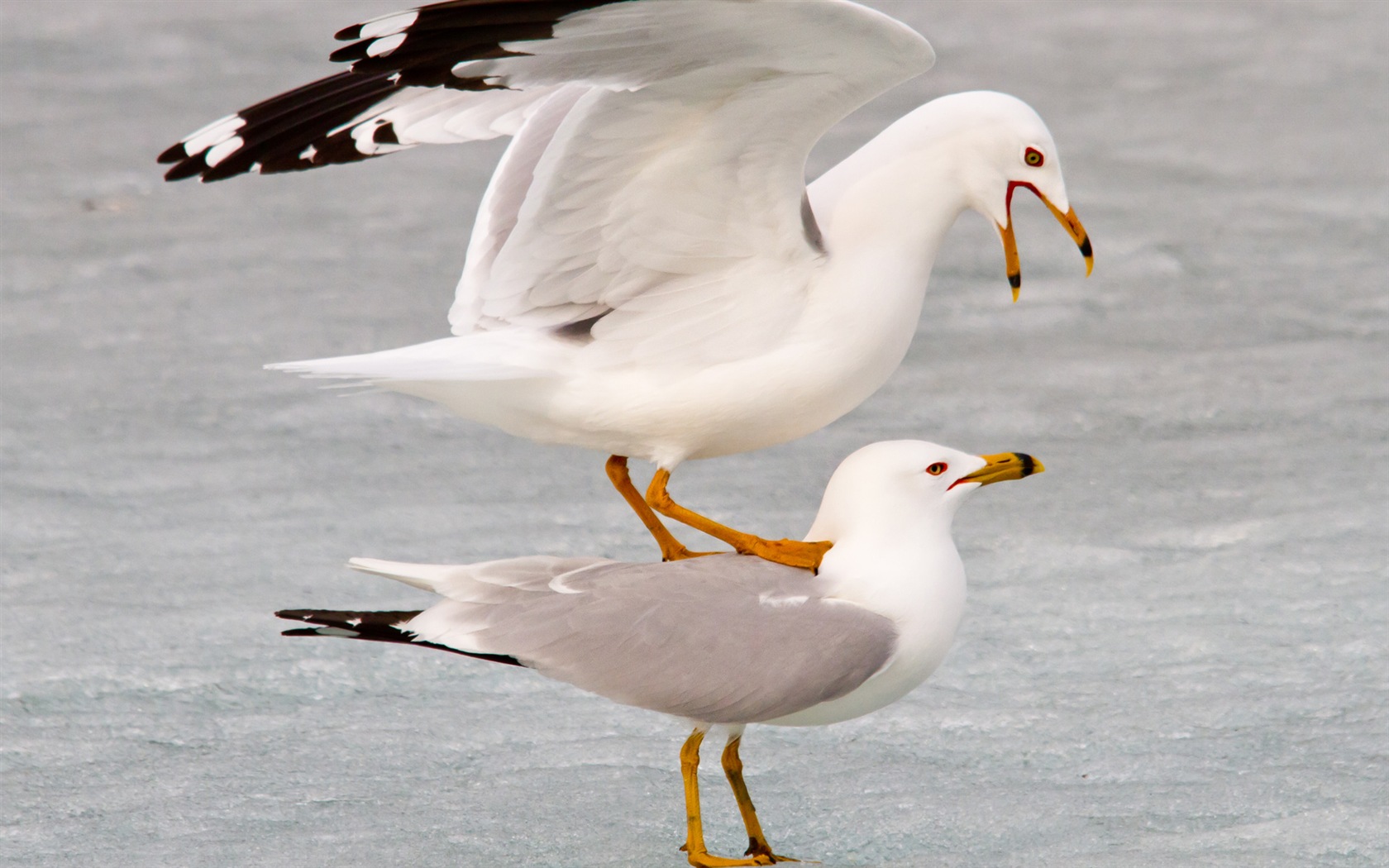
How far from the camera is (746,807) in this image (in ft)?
10.2

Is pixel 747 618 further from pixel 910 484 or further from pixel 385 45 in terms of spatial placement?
pixel 385 45

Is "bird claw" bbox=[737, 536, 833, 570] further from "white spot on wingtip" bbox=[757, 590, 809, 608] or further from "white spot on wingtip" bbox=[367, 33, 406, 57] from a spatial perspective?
"white spot on wingtip" bbox=[367, 33, 406, 57]

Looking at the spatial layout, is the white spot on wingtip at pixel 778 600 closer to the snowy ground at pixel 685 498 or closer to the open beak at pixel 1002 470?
the open beak at pixel 1002 470

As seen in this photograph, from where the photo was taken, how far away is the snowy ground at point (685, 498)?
320cm

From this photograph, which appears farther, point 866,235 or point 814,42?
point 866,235

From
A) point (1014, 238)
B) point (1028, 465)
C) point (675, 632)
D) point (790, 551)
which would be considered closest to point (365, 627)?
point (675, 632)

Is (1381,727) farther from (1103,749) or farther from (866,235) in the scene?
(866,235)

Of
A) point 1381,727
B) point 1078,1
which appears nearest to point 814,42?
point 1381,727

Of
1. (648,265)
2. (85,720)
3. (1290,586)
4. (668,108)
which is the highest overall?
(668,108)

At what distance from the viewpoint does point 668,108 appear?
2.91 metres

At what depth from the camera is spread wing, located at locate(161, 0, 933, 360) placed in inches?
106

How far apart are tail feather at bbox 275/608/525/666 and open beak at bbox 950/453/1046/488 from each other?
82cm

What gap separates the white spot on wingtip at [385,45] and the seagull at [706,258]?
2 centimetres

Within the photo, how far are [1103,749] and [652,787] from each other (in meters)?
0.86
